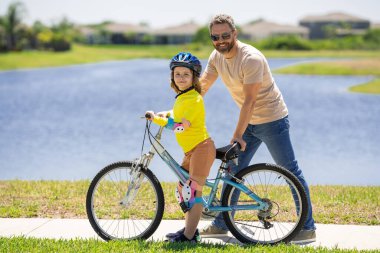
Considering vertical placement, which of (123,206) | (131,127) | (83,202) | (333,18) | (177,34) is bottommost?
(177,34)

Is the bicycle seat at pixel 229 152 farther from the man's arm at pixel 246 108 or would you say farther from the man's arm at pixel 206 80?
the man's arm at pixel 206 80

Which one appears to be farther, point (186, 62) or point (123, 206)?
point (123, 206)

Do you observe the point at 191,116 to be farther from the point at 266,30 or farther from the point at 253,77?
the point at 266,30

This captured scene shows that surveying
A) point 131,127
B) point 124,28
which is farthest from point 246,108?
point 124,28

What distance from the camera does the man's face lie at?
519 centimetres

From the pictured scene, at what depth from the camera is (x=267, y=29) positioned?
13662cm

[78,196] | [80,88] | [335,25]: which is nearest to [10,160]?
[78,196]

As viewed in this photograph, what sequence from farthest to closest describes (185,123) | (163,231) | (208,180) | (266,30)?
(266,30) → (163,231) → (208,180) → (185,123)

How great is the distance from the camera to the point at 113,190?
22.7 ft

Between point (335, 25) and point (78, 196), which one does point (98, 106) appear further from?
point (335, 25)

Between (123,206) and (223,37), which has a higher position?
(223,37)

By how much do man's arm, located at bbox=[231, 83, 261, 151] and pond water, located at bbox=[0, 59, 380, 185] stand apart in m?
6.12

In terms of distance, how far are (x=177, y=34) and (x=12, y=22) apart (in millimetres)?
54428

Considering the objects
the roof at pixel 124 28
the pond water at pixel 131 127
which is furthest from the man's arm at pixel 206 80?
the roof at pixel 124 28
